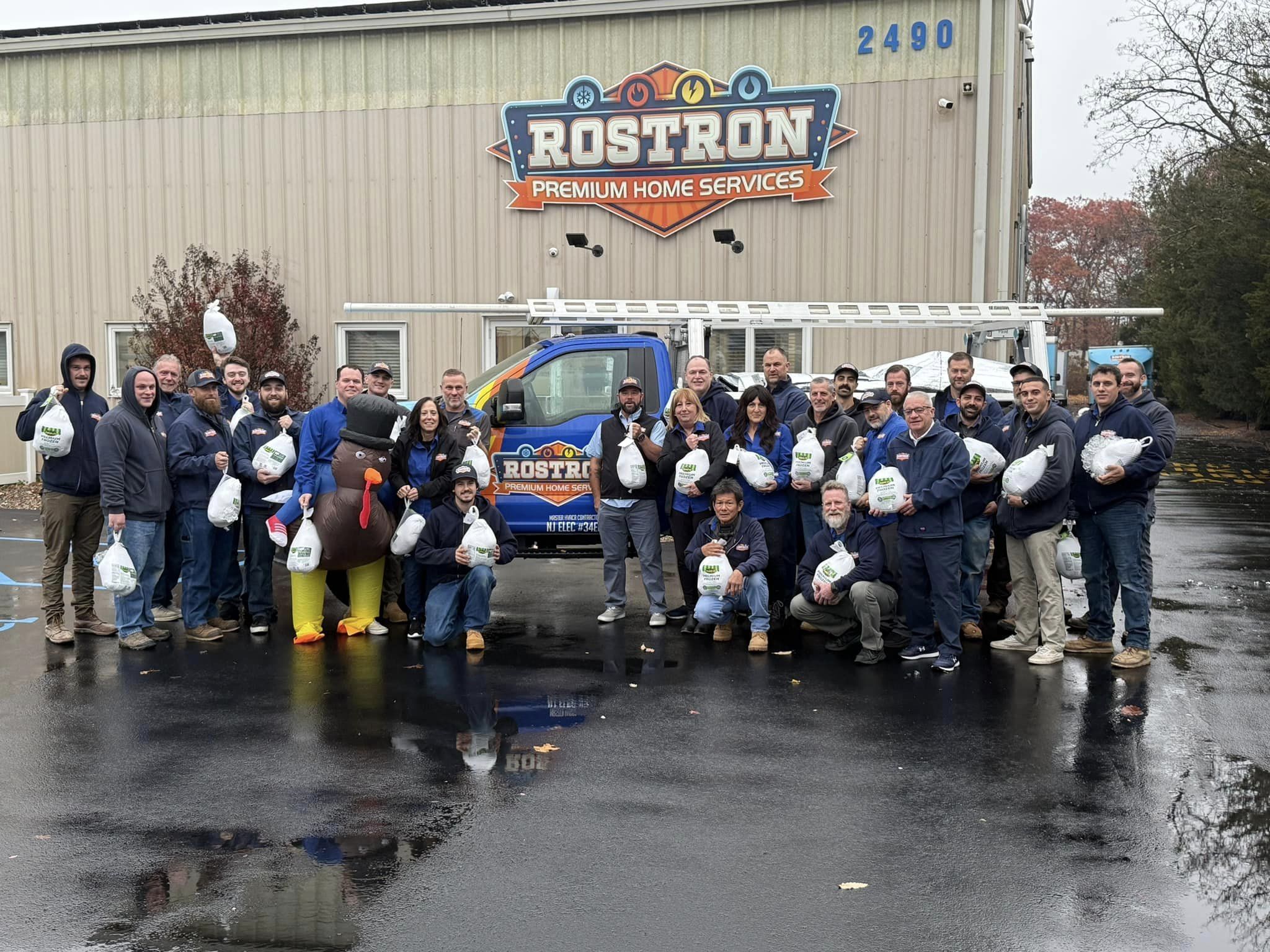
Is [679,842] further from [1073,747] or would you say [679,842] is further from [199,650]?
[199,650]

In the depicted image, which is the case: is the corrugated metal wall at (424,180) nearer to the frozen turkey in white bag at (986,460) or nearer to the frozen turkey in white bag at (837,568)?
the frozen turkey in white bag at (986,460)

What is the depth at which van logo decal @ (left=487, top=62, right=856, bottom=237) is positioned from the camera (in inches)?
611

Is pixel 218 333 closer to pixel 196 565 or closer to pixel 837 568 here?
pixel 196 565

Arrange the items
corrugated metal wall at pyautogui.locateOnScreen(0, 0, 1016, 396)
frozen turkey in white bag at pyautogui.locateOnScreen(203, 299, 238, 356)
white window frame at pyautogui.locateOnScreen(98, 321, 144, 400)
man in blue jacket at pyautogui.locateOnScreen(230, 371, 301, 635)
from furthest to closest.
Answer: white window frame at pyautogui.locateOnScreen(98, 321, 144, 400)
corrugated metal wall at pyautogui.locateOnScreen(0, 0, 1016, 396)
frozen turkey in white bag at pyautogui.locateOnScreen(203, 299, 238, 356)
man in blue jacket at pyautogui.locateOnScreen(230, 371, 301, 635)

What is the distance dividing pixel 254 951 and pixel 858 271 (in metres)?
12.9

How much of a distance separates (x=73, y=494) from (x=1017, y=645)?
6552 millimetres

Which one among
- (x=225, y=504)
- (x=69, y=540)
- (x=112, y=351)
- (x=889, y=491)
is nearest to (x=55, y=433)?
(x=69, y=540)

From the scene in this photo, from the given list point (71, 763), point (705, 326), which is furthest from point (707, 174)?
point (71, 763)

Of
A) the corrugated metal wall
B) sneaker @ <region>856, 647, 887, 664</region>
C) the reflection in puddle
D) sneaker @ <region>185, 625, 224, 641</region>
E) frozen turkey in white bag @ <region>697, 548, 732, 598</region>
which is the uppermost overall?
the corrugated metal wall

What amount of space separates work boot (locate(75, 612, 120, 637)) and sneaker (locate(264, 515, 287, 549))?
1.47 meters

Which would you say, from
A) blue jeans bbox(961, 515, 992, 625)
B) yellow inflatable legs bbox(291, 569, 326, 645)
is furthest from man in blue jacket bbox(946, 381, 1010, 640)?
yellow inflatable legs bbox(291, 569, 326, 645)

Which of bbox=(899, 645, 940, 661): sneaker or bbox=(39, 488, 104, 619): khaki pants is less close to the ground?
bbox=(39, 488, 104, 619): khaki pants

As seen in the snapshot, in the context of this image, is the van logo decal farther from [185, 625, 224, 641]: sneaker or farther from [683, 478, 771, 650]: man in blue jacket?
[185, 625, 224, 641]: sneaker

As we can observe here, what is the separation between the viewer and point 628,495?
909 centimetres
